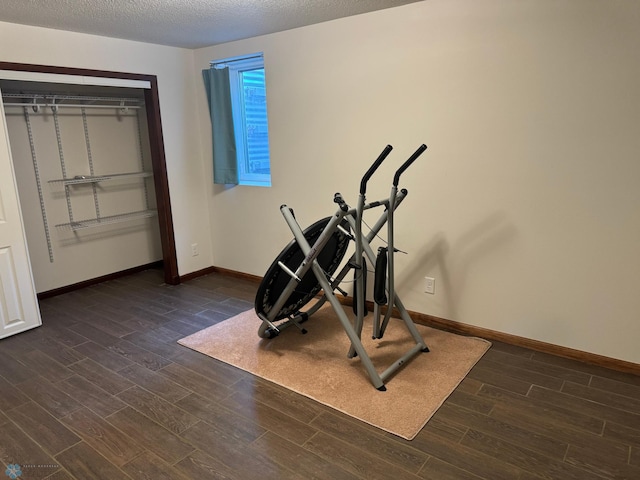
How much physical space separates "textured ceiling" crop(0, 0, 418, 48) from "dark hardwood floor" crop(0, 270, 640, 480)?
2.24 m

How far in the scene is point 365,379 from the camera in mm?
2627

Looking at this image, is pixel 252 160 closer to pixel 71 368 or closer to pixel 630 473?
pixel 71 368

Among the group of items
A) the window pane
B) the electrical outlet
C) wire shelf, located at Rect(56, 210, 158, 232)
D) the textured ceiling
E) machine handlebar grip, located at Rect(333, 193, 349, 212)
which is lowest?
the electrical outlet

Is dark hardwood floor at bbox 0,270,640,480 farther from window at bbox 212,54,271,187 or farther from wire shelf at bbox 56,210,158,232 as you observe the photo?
window at bbox 212,54,271,187

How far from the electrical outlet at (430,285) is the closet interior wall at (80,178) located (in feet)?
9.93

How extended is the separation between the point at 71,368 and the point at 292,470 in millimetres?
1742

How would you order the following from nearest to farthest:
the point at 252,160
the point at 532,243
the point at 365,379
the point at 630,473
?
the point at 630,473
the point at 365,379
the point at 532,243
the point at 252,160

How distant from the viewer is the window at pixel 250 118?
4.21m

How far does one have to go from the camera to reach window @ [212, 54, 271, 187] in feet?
13.8

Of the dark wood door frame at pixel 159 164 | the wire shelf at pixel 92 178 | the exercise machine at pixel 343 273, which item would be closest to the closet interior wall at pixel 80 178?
the wire shelf at pixel 92 178

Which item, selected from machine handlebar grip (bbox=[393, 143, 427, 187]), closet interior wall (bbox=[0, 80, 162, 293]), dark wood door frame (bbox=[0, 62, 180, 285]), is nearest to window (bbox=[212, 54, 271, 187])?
dark wood door frame (bbox=[0, 62, 180, 285])

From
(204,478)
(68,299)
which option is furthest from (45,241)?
(204,478)

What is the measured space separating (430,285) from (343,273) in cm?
72

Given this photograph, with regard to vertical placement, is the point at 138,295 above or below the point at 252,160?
below
